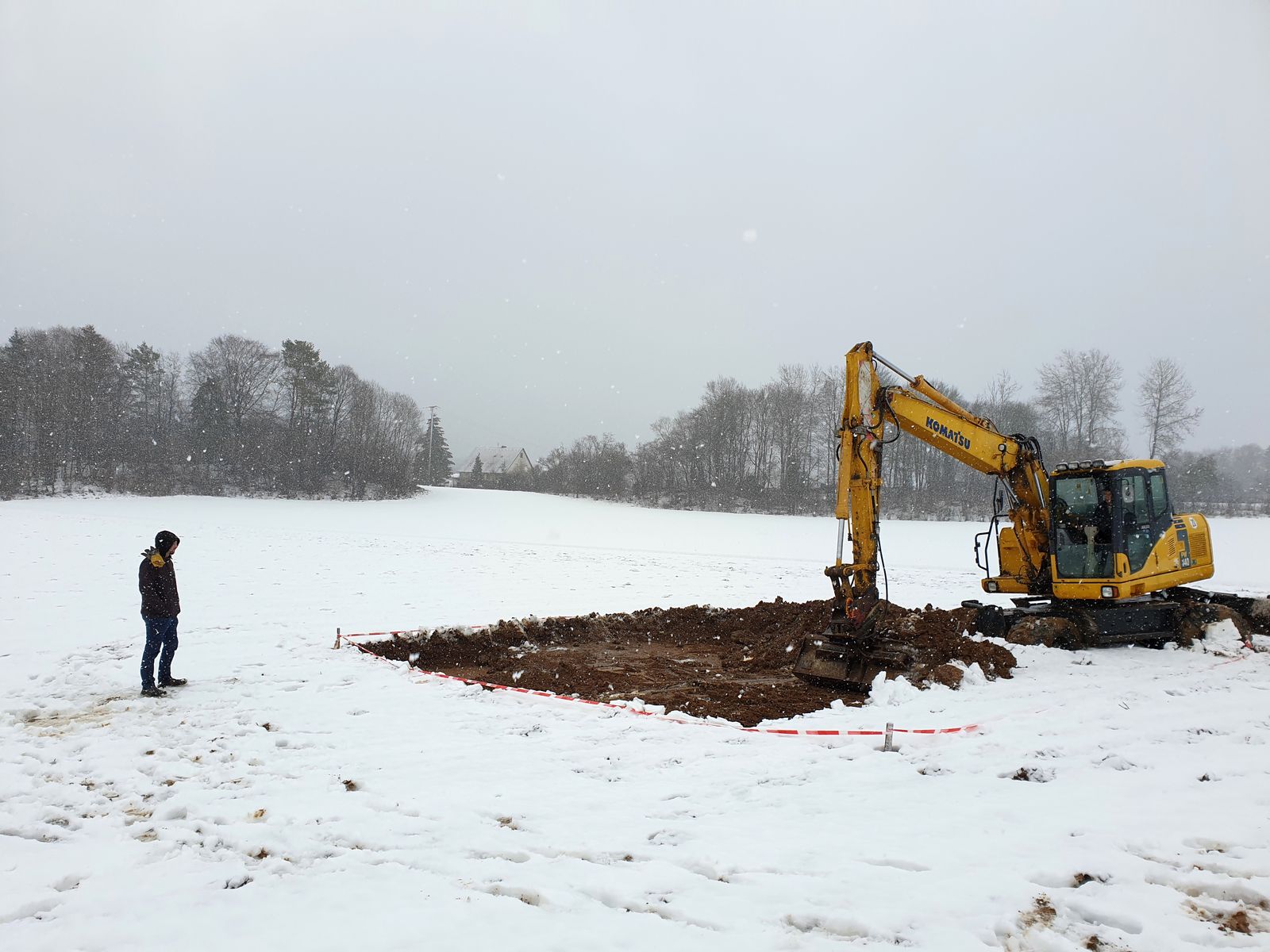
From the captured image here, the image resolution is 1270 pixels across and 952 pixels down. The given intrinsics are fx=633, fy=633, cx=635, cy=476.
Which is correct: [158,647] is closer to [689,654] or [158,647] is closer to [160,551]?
[160,551]

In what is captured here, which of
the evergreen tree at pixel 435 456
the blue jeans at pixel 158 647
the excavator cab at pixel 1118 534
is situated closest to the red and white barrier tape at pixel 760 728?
the blue jeans at pixel 158 647

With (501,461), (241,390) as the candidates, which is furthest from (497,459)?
(241,390)

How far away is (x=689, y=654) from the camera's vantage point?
986 cm

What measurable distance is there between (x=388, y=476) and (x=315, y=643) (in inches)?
→ 1805

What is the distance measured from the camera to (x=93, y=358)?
4825 centimetres

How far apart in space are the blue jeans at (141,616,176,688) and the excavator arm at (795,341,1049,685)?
758cm

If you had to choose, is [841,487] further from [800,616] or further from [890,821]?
[890,821]

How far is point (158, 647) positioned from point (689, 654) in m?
6.91

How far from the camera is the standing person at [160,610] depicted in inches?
281

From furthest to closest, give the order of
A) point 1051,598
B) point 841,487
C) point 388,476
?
point 388,476 → point 1051,598 → point 841,487

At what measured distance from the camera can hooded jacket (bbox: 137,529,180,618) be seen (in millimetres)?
7156

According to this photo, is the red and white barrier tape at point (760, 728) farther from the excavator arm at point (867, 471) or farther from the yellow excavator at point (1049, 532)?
the yellow excavator at point (1049, 532)

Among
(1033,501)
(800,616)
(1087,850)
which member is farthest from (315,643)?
(1033,501)

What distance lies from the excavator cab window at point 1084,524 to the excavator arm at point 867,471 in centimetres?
127
